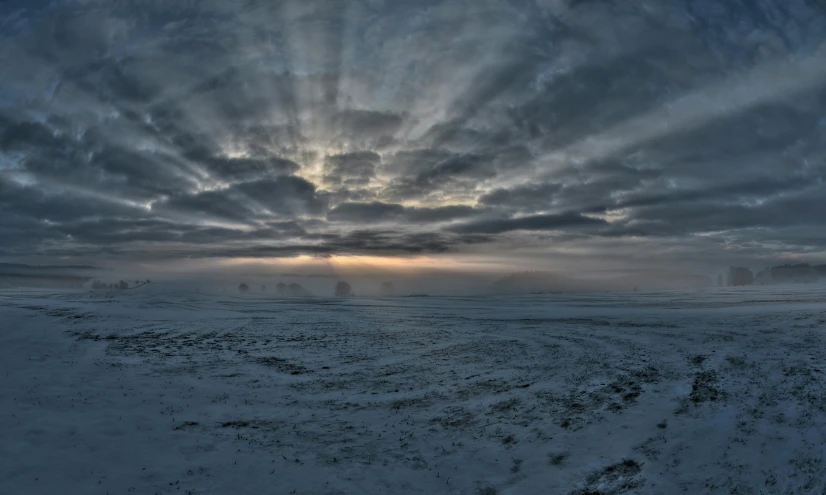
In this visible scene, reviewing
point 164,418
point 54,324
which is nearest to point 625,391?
point 164,418

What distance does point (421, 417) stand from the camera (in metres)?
16.6

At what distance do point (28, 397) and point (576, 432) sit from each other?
22.7 meters

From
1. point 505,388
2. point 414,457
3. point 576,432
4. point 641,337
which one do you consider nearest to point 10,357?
point 414,457

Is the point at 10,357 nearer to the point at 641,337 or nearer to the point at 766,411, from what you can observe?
the point at 766,411

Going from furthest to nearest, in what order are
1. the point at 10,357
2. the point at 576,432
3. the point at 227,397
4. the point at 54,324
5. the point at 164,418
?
1. the point at 54,324
2. the point at 10,357
3. the point at 227,397
4. the point at 164,418
5. the point at 576,432

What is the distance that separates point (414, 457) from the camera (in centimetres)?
1366

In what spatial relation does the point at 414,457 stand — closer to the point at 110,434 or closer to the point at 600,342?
the point at 110,434

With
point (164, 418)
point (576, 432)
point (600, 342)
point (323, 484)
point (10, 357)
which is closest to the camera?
point (323, 484)

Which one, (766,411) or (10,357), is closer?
(766,411)

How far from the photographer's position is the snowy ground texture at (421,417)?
12203mm

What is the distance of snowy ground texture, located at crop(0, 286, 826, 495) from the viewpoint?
40.0 feet

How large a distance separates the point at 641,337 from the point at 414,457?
24800 mm

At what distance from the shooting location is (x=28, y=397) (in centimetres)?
1792

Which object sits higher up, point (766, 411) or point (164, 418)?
point (766, 411)
